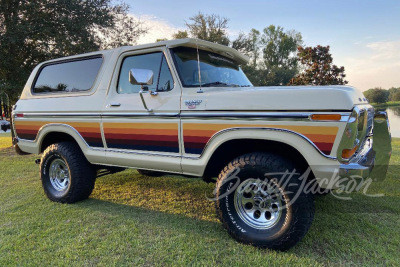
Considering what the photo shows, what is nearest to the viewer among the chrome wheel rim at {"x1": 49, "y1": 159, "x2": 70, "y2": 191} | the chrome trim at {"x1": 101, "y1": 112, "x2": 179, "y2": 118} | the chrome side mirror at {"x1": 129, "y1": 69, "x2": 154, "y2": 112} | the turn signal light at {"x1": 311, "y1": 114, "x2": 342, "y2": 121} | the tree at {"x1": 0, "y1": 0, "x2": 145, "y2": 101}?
the turn signal light at {"x1": 311, "y1": 114, "x2": 342, "y2": 121}

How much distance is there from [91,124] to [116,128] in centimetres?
45

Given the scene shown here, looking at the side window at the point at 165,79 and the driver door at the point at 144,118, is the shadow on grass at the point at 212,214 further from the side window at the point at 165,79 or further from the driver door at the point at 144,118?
the side window at the point at 165,79

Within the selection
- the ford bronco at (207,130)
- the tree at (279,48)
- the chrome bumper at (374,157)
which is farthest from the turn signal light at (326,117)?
the tree at (279,48)

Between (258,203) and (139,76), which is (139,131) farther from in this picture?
(258,203)

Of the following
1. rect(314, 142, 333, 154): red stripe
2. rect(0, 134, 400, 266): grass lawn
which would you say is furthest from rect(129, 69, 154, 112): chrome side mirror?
rect(314, 142, 333, 154): red stripe

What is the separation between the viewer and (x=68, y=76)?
13.2 ft

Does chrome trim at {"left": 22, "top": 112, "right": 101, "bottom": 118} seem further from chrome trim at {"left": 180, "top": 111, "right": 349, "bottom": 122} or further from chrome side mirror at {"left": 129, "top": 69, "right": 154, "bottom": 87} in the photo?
chrome trim at {"left": 180, "top": 111, "right": 349, "bottom": 122}

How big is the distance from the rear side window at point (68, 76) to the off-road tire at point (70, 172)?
0.86m

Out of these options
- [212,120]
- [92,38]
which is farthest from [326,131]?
[92,38]

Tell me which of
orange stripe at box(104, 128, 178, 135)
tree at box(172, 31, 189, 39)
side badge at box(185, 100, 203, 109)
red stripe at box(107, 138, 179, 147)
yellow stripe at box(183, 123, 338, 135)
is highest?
tree at box(172, 31, 189, 39)

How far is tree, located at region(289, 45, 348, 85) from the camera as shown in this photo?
13352mm

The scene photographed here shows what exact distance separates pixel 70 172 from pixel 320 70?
43.1ft

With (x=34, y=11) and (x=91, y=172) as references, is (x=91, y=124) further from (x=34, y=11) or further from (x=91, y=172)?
(x=34, y=11)

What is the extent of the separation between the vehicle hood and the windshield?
266mm
